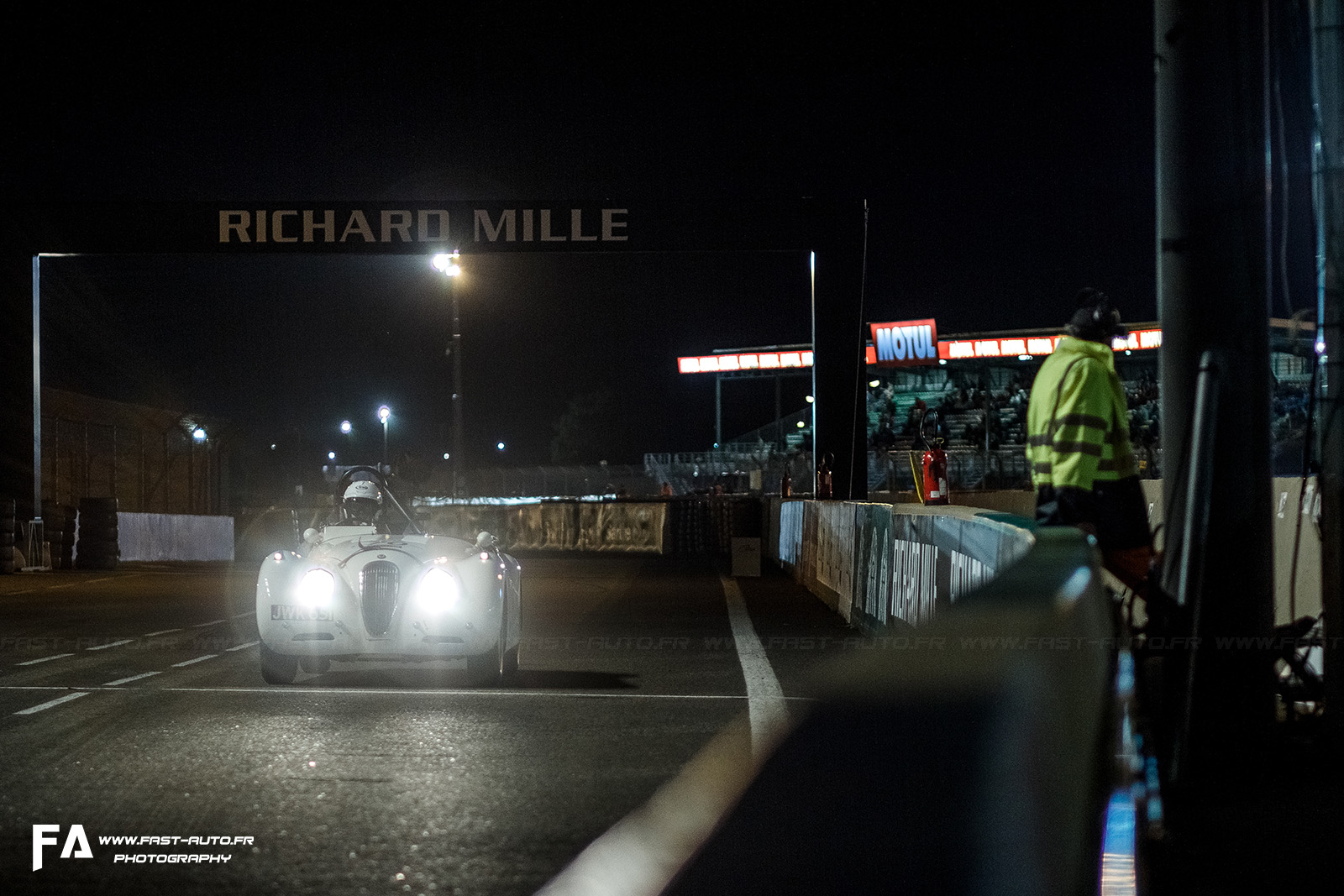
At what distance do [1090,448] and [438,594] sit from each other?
4618 millimetres

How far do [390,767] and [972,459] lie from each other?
127 feet

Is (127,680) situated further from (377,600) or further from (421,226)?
(421,226)

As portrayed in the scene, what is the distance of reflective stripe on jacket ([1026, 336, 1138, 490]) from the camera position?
7043 mm

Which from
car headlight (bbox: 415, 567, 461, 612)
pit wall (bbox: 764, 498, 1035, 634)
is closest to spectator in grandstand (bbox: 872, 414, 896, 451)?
pit wall (bbox: 764, 498, 1035, 634)

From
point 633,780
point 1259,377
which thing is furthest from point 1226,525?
point 633,780

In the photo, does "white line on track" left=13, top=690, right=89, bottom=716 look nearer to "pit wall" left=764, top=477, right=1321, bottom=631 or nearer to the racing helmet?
the racing helmet

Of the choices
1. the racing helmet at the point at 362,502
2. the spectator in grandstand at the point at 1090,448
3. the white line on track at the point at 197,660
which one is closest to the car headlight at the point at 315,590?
the racing helmet at the point at 362,502

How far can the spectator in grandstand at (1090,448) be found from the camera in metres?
6.95

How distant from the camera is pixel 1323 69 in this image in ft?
24.4

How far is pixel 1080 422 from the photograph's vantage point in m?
7.09

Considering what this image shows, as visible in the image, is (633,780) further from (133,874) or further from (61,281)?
(61,281)

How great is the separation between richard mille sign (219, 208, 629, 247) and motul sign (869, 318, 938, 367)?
1516 inches

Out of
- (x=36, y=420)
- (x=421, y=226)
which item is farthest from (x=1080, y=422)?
(x=36, y=420)
